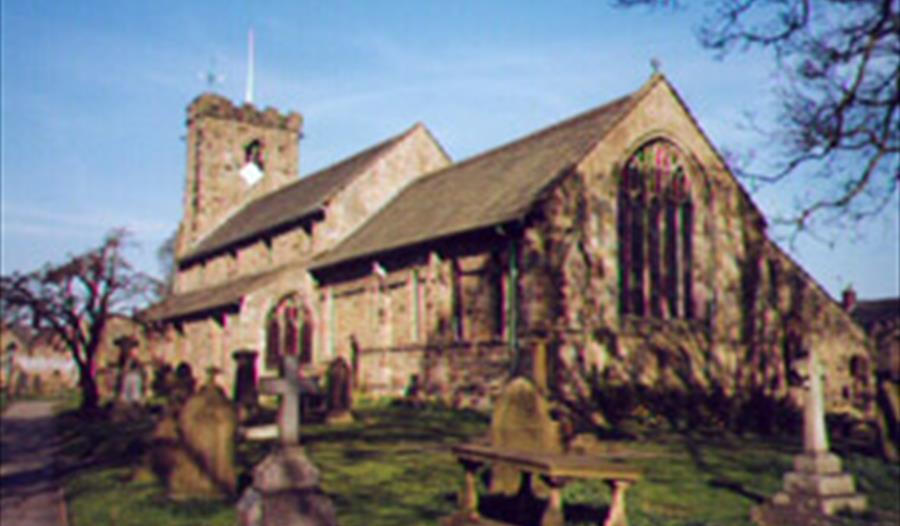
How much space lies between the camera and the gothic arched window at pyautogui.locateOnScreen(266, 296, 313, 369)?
28922mm

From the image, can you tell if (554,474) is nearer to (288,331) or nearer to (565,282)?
(565,282)

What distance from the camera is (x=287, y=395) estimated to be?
8.28m

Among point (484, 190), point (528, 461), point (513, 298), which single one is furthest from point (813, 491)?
point (484, 190)

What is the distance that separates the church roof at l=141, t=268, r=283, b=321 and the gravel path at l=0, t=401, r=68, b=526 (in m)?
5.76

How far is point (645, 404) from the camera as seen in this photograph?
19984 mm

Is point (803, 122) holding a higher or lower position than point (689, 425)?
higher

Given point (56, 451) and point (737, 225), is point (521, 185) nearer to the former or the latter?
point (737, 225)

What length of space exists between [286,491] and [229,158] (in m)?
36.4

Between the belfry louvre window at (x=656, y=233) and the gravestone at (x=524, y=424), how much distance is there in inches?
454

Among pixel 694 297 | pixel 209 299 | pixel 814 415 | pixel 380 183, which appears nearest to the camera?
pixel 814 415

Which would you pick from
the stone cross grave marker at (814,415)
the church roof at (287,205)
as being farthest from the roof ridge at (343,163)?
the stone cross grave marker at (814,415)

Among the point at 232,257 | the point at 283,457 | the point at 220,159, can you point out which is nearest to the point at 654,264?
the point at 283,457

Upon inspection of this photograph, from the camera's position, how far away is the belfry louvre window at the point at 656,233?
71.6 ft

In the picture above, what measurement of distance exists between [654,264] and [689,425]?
4.47 meters
